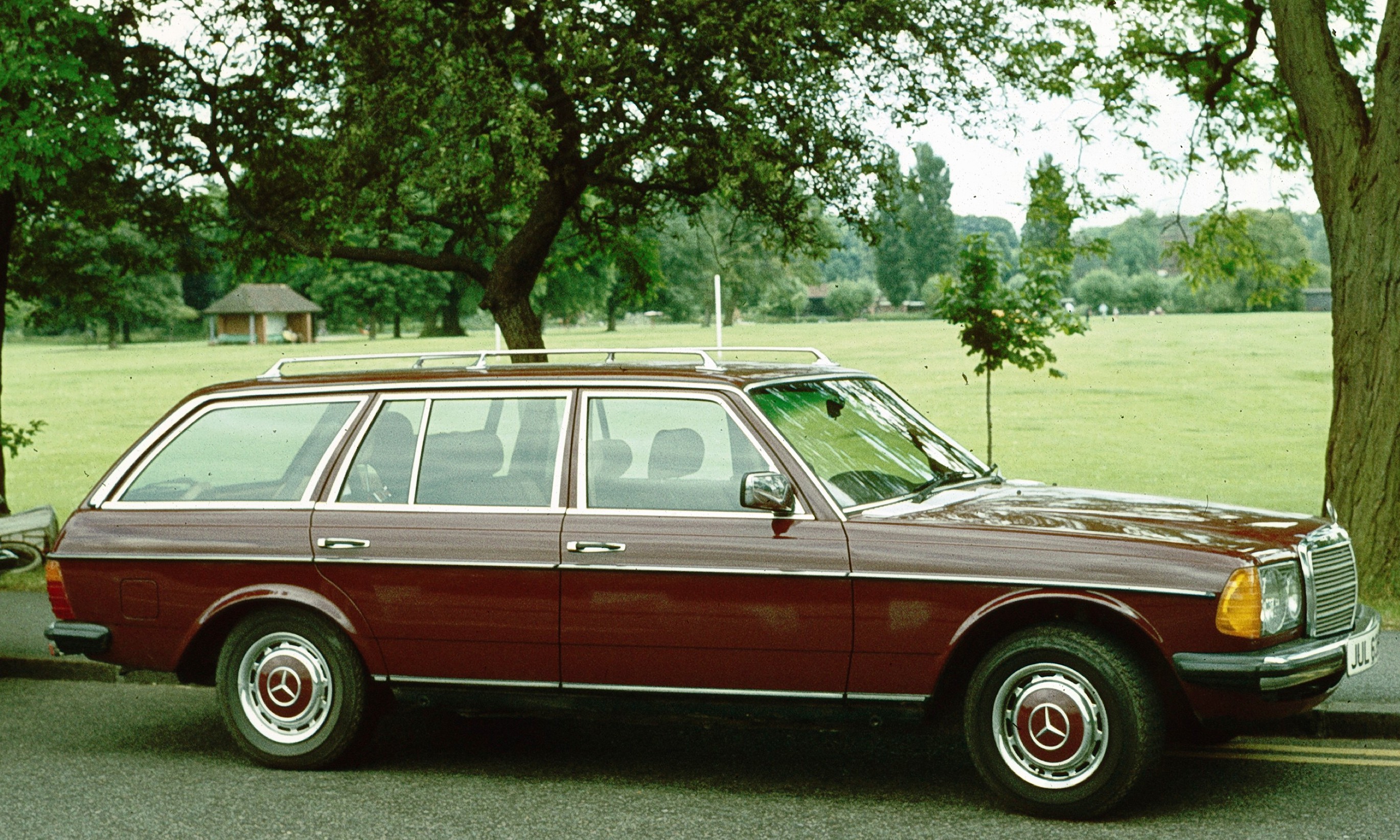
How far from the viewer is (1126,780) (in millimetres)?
5402

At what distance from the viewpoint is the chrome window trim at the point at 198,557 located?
21.4 ft

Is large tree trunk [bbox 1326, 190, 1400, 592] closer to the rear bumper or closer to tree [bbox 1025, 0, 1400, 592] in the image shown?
tree [bbox 1025, 0, 1400, 592]

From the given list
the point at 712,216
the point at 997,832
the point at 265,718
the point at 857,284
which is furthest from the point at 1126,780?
the point at 857,284

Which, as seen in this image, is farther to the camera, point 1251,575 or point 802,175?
point 802,175

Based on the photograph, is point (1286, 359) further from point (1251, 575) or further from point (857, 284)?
point (1251, 575)

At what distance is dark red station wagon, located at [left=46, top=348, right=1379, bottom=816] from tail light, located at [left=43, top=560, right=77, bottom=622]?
0.02 metres

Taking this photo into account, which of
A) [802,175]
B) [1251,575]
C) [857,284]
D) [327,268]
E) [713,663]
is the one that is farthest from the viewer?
[857,284]

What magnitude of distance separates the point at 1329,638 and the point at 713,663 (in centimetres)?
231

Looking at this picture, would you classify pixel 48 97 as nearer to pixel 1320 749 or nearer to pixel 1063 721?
pixel 1063 721

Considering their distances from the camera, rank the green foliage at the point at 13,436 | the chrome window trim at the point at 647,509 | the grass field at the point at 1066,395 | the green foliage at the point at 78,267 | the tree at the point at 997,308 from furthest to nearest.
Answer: the grass field at the point at 1066,395, the tree at the point at 997,308, the green foliage at the point at 78,267, the green foliage at the point at 13,436, the chrome window trim at the point at 647,509

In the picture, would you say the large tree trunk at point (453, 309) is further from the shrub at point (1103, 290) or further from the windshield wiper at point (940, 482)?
the windshield wiper at point (940, 482)

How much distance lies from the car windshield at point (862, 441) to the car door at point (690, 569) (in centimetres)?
22

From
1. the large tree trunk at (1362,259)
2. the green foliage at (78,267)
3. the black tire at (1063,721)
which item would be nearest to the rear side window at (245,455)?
the black tire at (1063,721)

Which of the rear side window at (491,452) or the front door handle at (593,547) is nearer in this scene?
the front door handle at (593,547)
